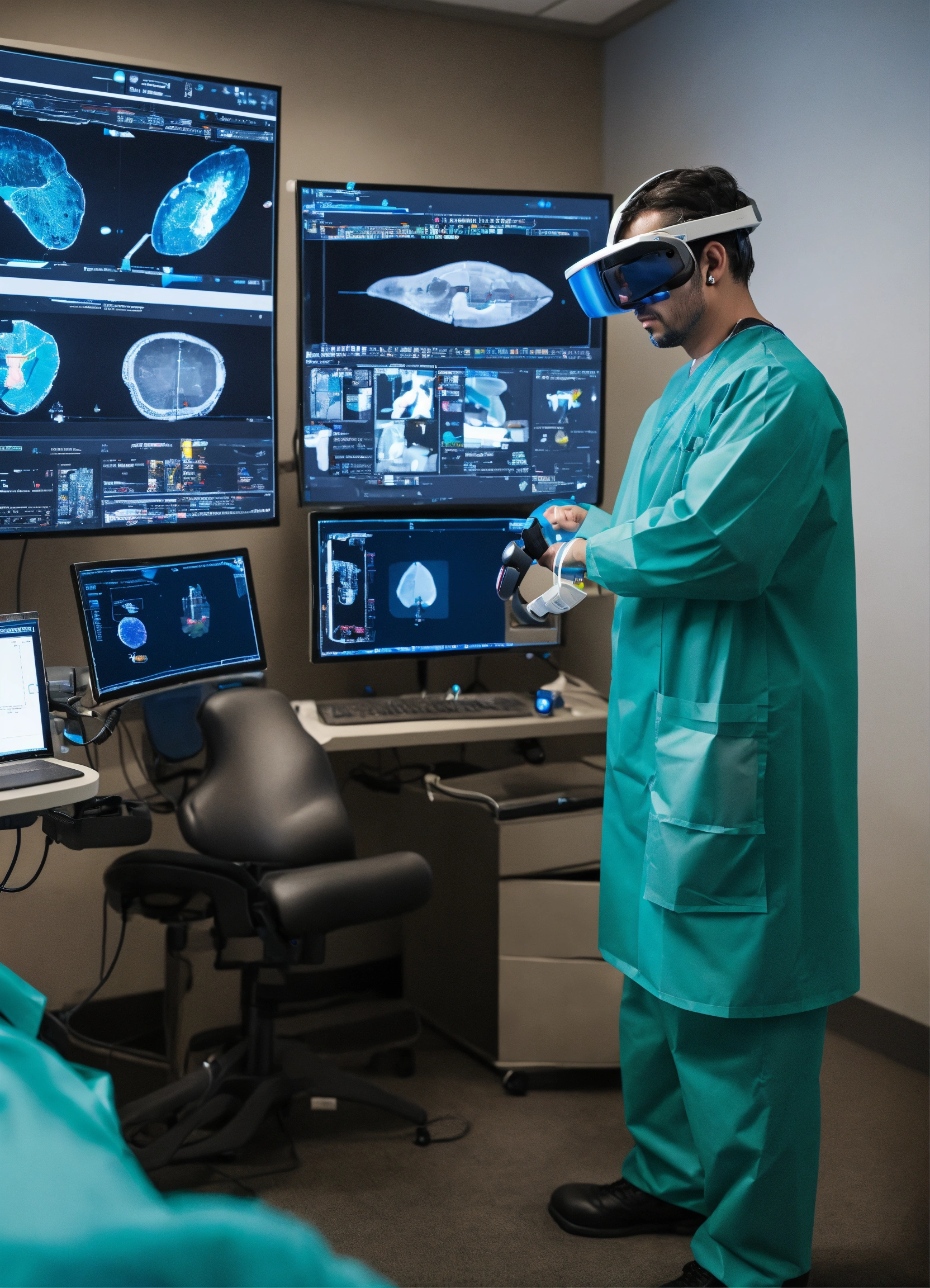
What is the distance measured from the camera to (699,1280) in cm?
192

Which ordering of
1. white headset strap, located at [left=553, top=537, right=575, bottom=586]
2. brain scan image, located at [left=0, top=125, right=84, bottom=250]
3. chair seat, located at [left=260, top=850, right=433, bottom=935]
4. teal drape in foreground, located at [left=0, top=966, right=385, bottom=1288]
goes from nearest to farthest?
teal drape in foreground, located at [left=0, top=966, right=385, bottom=1288] → white headset strap, located at [left=553, top=537, right=575, bottom=586] → chair seat, located at [left=260, top=850, right=433, bottom=935] → brain scan image, located at [left=0, top=125, right=84, bottom=250]

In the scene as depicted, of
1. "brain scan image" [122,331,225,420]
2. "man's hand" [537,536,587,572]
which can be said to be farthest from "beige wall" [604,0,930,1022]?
"brain scan image" [122,331,225,420]

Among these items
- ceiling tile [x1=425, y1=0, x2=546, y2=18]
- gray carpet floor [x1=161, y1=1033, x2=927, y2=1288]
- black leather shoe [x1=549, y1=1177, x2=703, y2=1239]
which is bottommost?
gray carpet floor [x1=161, y1=1033, x2=927, y2=1288]

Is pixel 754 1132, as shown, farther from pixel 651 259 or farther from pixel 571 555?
pixel 651 259

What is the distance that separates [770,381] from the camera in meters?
1.78

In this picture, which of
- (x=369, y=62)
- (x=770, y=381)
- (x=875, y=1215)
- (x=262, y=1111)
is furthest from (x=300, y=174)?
(x=875, y=1215)

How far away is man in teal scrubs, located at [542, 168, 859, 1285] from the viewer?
1.78 metres

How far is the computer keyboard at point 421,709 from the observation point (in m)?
2.72

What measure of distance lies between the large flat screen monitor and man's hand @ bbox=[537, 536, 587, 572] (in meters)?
0.93

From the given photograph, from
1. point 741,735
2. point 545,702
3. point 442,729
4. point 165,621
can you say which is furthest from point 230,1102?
point 741,735

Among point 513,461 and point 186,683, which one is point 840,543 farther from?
point 186,683

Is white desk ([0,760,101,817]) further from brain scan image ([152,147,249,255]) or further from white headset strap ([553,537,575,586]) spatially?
brain scan image ([152,147,249,255])

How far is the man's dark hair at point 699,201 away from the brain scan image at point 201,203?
1019 mm

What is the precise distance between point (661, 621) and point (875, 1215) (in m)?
1.22
